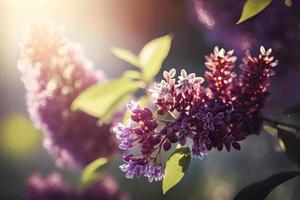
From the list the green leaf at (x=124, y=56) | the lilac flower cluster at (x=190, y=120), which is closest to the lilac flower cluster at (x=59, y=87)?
the green leaf at (x=124, y=56)

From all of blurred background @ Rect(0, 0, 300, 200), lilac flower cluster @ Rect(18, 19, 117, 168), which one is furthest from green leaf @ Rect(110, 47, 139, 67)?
blurred background @ Rect(0, 0, 300, 200)

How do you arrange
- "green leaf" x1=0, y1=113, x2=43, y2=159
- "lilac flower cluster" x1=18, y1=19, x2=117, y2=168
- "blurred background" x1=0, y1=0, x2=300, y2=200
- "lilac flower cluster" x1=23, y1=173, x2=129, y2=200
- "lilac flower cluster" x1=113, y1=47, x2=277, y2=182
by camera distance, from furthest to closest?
"green leaf" x1=0, y1=113, x2=43, y2=159 < "blurred background" x1=0, y1=0, x2=300, y2=200 < "lilac flower cluster" x1=23, y1=173, x2=129, y2=200 < "lilac flower cluster" x1=18, y1=19, x2=117, y2=168 < "lilac flower cluster" x1=113, y1=47, x2=277, y2=182

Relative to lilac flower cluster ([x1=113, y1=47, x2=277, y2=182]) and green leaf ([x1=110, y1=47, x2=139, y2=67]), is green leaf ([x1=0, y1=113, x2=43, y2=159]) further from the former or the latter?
lilac flower cluster ([x1=113, y1=47, x2=277, y2=182])

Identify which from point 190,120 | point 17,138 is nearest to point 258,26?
point 190,120

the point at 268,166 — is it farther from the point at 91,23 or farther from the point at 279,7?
the point at 279,7

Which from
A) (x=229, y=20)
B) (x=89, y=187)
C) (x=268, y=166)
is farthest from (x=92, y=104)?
(x=268, y=166)

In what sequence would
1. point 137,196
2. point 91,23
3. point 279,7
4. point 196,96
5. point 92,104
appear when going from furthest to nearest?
point 91,23 < point 137,196 < point 92,104 < point 279,7 < point 196,96
